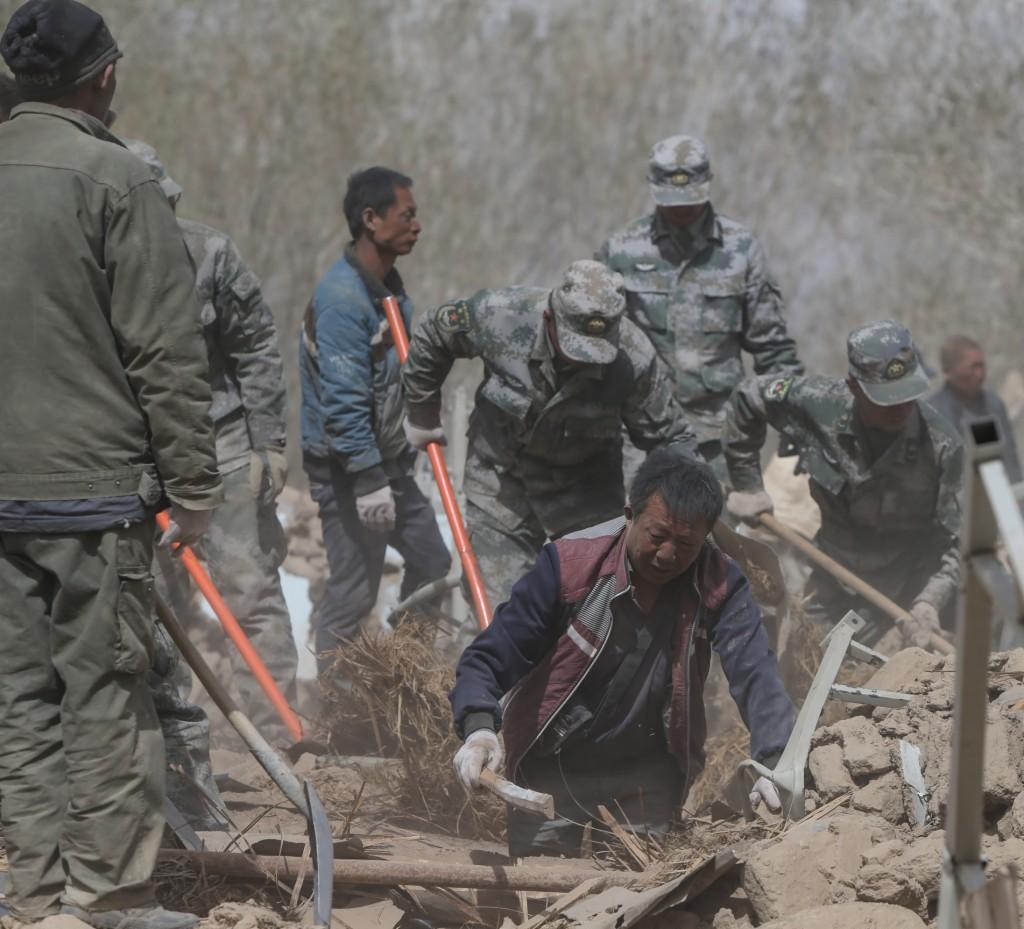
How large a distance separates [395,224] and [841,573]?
251 centimetres

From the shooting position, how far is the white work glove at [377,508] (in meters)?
7.02

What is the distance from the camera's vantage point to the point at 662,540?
4566 millimetres

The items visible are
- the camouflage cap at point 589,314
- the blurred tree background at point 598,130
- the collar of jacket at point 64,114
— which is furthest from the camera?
the blurred tree background at point 598,130

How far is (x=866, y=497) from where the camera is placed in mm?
7348

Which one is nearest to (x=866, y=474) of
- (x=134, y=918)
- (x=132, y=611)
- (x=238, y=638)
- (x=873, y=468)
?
(x=873, y=468)

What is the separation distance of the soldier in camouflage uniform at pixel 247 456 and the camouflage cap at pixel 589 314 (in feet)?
4.90

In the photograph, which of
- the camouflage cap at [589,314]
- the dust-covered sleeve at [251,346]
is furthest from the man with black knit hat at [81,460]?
the dust-covered sleeve at [251,346]

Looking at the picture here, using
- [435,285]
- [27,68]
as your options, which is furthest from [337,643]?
[435,285]

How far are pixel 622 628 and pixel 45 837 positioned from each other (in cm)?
173

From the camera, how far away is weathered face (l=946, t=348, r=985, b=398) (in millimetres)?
10359

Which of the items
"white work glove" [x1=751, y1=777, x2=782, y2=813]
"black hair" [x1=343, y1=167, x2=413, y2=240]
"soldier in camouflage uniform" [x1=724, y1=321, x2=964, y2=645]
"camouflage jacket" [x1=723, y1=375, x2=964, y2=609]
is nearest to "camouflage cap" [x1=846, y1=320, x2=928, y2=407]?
"soldier in camouflage uniform" [x1=724, y1=321, x2=964, y2=645]

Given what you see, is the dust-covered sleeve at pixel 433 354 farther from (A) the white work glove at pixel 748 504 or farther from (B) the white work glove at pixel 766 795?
(B) the white work glove at pixel 766 795

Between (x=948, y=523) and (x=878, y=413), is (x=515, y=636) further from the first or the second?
(x=948, y=523)

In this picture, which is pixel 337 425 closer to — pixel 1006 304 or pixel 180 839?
pixel 180 839
